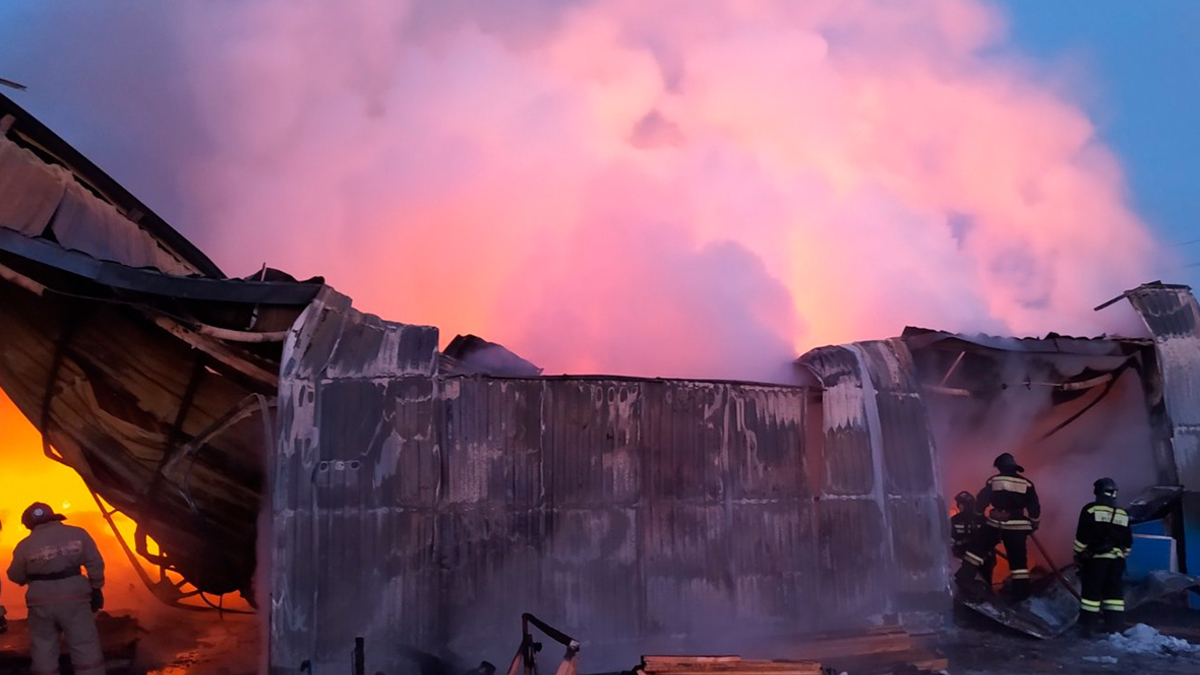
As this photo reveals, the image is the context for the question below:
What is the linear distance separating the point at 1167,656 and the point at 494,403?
20.7ft

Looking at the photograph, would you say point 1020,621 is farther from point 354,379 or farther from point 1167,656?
point 354,379

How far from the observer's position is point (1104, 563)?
27.0 ft

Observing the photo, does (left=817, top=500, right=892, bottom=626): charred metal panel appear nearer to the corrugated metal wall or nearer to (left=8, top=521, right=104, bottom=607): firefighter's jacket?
the corrugated metal wall

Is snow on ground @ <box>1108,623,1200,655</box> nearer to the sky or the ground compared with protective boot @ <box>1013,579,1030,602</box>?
nearer to the ground

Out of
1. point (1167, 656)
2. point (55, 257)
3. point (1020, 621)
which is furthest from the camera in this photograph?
point (1020, 621)

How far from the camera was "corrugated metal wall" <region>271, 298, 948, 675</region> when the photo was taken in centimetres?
614

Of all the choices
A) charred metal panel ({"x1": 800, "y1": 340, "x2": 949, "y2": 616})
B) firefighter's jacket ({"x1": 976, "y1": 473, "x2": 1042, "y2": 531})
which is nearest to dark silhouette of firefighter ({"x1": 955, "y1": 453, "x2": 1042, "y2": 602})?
firefighter's jacket ({"x1": 976, "y1": 473, "x2": 1042, "y2": 531})

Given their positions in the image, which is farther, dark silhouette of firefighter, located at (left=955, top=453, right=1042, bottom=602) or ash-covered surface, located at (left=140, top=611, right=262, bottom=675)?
dark silhouette of firefighter, located at (left=955, top=453, right=1042, bottom=602)

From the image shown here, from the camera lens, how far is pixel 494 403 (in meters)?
6.60

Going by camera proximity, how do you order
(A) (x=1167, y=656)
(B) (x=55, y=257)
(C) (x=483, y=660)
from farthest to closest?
(A) (x=1167, y=656) → (C) (x=483, y=660) → (B) (x=55, y=257)

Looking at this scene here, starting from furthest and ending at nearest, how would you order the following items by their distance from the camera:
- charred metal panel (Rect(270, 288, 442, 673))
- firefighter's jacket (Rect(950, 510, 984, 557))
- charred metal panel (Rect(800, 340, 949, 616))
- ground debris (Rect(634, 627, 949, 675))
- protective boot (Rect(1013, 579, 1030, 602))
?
firefighter's jacket (Rect(950, 510, 984, 557)), protective boot (Rect(1013, 579, 1030, 602)), charred metal panel (Rect(800, 340, 949, 616)), ground debris (Rect(634, 627, 949, 675)), charred metal panel (Rect(270, 288, 442, 673))

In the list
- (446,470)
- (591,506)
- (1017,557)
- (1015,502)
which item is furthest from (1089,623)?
(446,470)

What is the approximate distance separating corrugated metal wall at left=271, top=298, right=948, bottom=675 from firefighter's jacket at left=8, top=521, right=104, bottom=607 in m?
1.84

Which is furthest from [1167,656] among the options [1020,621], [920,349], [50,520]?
[50,520]
